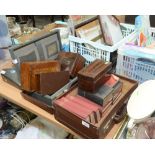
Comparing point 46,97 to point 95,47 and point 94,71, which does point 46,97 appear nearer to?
point 94,71

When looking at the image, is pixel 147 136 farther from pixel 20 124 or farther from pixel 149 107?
pixel 20 124

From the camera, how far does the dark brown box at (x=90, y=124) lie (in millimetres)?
719

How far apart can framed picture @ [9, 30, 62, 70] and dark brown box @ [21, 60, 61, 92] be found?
9 centimetres

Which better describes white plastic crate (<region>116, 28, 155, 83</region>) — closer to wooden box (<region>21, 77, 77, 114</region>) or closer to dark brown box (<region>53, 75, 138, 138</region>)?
dark brown box (<region>53, 75, 138, 138</region>)

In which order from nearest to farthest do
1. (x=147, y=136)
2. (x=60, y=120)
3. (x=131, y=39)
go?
(x=147, y=136) → (x=60, y=120) → (x=131, y=39)

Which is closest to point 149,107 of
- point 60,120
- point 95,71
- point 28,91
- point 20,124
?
point 95,71

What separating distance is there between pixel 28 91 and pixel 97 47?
0.39 m

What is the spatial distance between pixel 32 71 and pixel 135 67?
0.47 meters

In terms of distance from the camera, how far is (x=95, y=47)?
1.02 metres

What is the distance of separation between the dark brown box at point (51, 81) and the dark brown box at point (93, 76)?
0.13 meters

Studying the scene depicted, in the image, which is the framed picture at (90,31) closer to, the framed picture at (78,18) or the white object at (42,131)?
the framed picture at (78,18)

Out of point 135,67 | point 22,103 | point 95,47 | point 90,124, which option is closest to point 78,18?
point 95,47

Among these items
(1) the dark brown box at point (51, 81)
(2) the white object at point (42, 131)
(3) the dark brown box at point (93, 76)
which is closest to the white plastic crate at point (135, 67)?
(3) the dark brown box at point (93, 76)
